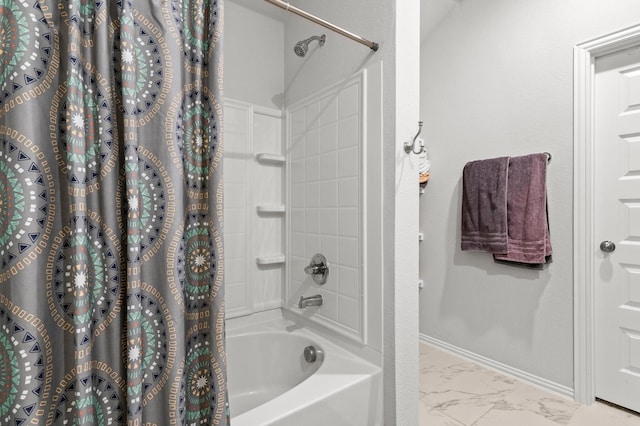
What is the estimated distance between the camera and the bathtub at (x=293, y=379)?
3.78ft

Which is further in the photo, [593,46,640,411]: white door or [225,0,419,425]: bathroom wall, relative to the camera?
[593,46,640,411]: white door

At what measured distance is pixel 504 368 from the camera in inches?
86.2

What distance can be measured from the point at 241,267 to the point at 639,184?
221 centimetres

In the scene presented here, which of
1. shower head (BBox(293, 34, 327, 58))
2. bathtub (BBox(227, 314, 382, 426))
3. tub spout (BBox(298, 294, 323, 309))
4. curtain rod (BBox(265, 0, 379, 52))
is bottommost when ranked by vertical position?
bathtub (BBox(227, 314, 382, 426))

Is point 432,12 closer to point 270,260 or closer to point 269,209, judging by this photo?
point 269,209

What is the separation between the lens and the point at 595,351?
1.86m

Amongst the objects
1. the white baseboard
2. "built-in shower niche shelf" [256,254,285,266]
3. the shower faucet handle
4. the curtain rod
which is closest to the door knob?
the white baseboard

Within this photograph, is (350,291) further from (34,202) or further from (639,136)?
(639,136)

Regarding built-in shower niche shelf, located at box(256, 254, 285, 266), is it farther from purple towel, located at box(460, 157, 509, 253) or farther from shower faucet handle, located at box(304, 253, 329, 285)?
purple towel, located at box(460, 157, 509, 253)

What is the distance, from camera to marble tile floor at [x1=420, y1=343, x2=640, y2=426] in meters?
1.71

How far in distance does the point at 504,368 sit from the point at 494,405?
1.39 feet

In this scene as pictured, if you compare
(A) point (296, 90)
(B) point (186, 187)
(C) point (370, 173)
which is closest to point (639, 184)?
(C) point (370, 173)

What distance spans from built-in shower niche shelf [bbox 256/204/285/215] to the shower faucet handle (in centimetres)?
40

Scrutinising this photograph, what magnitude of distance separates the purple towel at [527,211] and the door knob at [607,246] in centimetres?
25
